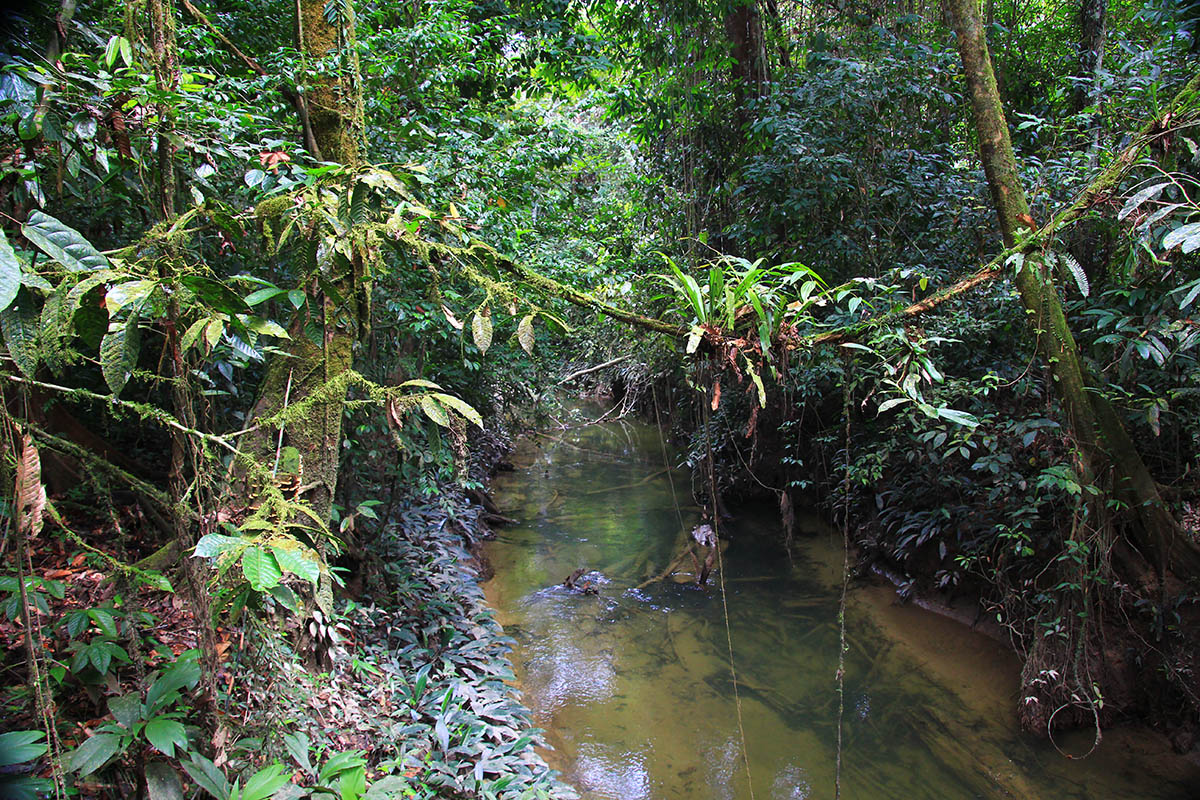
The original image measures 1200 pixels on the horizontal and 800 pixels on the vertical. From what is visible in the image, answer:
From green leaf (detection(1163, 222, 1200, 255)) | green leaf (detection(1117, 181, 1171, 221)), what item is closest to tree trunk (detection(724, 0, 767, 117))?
green leaf (detection(1117, 181, 1171, 221))

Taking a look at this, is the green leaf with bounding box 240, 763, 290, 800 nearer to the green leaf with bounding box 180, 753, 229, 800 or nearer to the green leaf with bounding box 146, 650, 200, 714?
the green leaf with bounding box 180, 753, 229, 800

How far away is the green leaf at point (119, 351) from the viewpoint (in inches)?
47.1

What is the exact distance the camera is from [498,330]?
13.7ft

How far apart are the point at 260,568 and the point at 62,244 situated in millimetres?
739

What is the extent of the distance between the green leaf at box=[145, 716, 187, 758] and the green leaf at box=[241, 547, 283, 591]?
2.90 feet

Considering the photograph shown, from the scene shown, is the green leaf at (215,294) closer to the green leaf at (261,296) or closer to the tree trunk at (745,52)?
the green leaf at (261,296)

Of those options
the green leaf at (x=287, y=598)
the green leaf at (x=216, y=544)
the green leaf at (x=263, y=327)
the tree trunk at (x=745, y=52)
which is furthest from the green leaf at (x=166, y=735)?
the tree trunk at (x=745, y=52)

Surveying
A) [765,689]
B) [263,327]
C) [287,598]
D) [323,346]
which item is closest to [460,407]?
[263,327]

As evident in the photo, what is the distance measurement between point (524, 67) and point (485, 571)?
16.0 ft

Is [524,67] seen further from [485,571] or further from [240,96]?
[485,571]

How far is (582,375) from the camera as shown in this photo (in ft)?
14.2

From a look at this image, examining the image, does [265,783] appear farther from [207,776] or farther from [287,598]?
[287,598]

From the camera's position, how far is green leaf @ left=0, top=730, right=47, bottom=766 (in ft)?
4.86

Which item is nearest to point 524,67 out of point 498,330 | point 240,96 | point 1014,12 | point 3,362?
point 498,330
